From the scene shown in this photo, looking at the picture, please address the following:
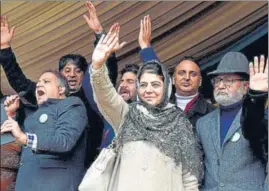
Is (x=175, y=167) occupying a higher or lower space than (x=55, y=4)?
lower

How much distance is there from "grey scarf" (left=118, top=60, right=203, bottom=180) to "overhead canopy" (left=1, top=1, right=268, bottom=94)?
6.02ft

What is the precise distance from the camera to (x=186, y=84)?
594 centimetres

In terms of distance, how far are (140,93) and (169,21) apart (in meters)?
1.99

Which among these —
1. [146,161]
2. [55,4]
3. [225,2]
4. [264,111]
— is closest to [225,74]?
[264,111]

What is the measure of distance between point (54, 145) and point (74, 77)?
3.17ft

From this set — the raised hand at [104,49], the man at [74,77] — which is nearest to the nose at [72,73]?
the man at [74,77]

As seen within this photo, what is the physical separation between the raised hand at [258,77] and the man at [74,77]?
1.13 meters

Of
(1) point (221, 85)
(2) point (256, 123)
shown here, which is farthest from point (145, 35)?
(2) point (256, 123)

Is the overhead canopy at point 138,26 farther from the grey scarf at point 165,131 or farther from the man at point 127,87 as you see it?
the grey scarf at point 165,131

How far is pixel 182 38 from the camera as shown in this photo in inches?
287

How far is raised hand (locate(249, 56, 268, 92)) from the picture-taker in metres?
5.13

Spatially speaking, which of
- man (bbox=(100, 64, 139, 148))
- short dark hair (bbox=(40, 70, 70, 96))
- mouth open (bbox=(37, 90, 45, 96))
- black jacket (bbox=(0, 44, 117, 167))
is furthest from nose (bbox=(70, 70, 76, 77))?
mouth open (bbox=(37, 90, 45, 96))

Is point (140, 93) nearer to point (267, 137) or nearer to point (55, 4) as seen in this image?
point (267, 137)

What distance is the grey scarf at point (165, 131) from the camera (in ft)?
17.1
